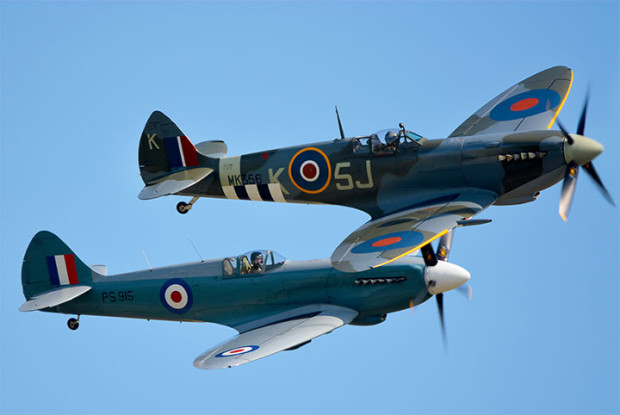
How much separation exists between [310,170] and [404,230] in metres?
2.83

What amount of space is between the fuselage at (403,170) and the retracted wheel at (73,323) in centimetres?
384

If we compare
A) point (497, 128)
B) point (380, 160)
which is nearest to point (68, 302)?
point (380, 160)

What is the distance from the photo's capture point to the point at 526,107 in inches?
924

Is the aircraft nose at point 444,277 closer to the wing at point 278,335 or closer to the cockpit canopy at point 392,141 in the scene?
the wing at point 278,335

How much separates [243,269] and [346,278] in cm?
177

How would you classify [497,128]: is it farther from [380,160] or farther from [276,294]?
[276,294]

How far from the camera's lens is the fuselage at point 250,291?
20812 mm

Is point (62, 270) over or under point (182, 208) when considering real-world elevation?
under

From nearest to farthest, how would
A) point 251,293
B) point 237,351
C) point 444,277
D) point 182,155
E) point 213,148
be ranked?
1. point 237,351
2. point 444,277
3. point 251,293
4. point 182,155
5. point 213,148

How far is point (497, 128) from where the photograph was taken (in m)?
23.0

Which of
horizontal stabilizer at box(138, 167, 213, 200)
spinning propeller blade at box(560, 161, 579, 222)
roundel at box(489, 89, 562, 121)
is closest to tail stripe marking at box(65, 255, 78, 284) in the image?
horizontal stabilizer at box(138, 167, 213, 200)

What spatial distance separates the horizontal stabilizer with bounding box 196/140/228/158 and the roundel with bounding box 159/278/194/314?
9.52ft

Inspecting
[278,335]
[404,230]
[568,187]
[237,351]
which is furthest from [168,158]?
[568,187]

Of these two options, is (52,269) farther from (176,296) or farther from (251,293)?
(251,293)
